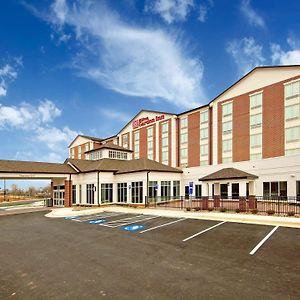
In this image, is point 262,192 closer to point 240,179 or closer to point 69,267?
point 240,179

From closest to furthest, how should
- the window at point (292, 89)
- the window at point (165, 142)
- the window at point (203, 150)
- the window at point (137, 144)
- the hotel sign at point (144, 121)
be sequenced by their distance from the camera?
1. the window at point (292, 89)
2. the window at point (203, 150)
3. the window at point (165, 142)
4. the hotel sign at point (144, 121)
5. the window at point (137, 144)

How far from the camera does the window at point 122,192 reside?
3344 centimetres

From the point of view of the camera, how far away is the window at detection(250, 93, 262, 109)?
34703 mm

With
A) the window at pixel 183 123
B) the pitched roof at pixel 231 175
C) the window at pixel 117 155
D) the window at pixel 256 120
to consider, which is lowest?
the pitched roof at pixel 231 175

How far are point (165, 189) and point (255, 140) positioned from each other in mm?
14582

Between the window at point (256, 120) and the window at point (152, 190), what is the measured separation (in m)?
16.5

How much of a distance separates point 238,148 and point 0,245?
3224 cm

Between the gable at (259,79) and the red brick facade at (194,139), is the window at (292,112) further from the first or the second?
the red brick facade at (194,139)

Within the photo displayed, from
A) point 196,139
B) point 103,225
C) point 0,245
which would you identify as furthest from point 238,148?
point 0,245

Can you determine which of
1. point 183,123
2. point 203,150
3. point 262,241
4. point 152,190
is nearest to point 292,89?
point 203,150

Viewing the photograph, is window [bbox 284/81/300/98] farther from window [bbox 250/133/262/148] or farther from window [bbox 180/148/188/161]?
window [bbox 180/148/188/161]

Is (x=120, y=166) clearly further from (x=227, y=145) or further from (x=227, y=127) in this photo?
(x=227, y=127)


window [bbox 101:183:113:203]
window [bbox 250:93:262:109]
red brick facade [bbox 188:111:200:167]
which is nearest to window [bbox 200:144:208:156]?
red brick facade [bbox 188:111:200:167]

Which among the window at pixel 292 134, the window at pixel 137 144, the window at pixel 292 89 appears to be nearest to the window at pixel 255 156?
the window at pixel 292 134
